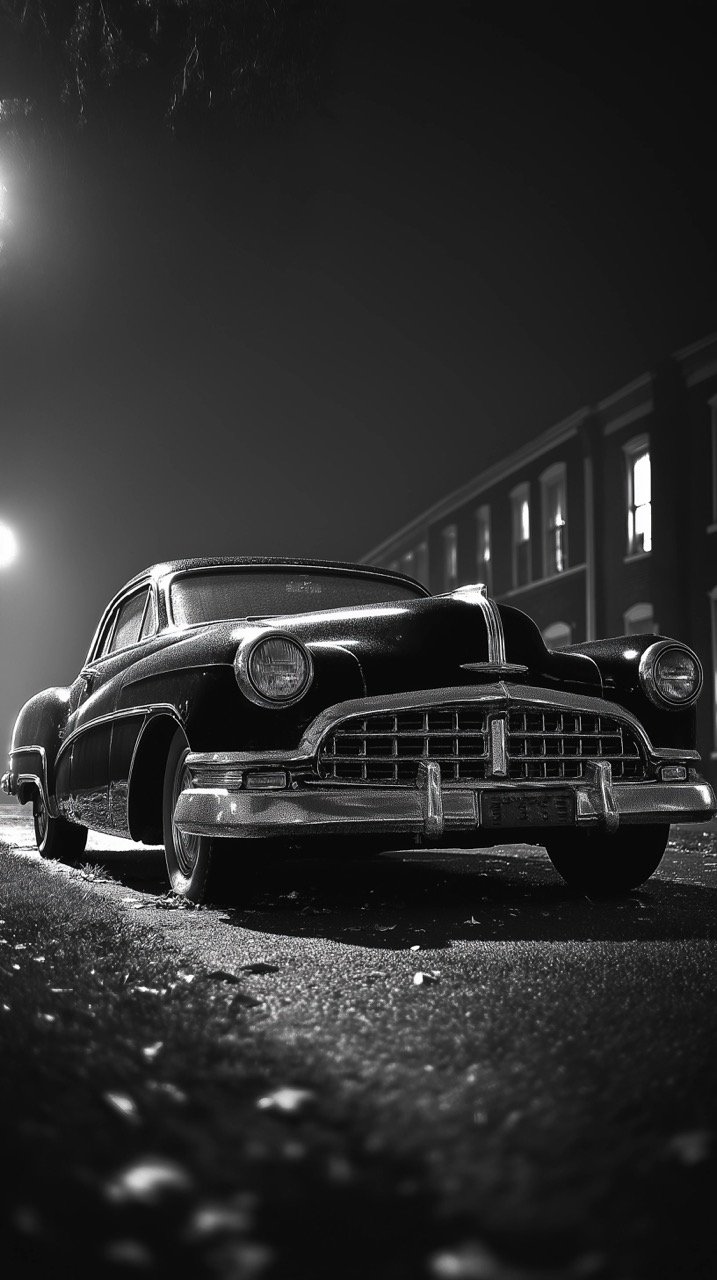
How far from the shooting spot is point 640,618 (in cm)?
2206

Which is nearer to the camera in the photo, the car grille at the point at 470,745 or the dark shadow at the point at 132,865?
the car grille at the point at 470,745

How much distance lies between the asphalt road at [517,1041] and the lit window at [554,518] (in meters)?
18.9

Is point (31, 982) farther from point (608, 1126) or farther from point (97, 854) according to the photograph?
point (97, 854)

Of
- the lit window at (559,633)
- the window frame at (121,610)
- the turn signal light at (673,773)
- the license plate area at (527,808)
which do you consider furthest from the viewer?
the lit window at (559,633)

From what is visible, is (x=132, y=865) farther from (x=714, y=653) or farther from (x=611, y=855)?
(x=714, y=653)

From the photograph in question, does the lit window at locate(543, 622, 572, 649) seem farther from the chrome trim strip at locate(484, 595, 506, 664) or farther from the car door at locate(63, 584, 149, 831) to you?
the chrome trim strip at locate(484, 595, 506, 664)

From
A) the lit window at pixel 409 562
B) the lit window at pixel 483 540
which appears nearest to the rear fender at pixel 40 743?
the lit window at pixel 483 540

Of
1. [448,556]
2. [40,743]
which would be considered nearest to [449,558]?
[448,556]

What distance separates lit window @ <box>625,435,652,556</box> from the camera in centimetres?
2223

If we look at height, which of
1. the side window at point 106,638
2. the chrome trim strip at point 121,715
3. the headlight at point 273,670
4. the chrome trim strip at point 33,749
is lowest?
the chrome trim strip at point 33,749

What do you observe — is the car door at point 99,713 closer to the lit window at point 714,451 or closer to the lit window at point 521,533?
the lit window at point 714,451

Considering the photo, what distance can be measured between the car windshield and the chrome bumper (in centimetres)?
160

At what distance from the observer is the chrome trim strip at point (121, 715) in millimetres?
5309

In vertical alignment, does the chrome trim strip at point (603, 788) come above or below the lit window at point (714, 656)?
below
